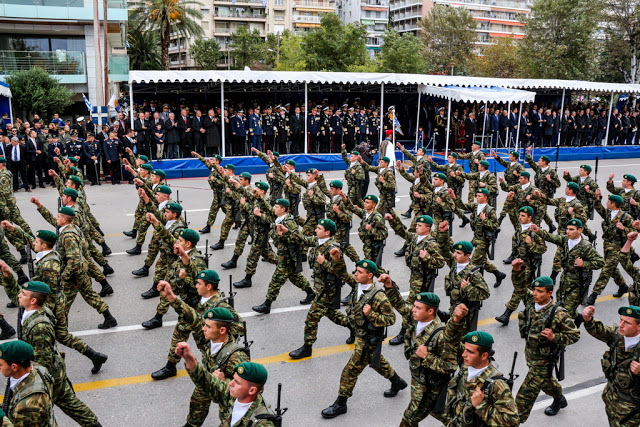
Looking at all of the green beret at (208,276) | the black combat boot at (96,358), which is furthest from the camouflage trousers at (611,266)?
the black combat boot at (96,358)

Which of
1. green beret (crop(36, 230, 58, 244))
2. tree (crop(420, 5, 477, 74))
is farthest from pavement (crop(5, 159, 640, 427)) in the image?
tree (crop(420, 5, 477, 74))

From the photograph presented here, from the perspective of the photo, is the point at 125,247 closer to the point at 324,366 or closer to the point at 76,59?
the point at 324,366

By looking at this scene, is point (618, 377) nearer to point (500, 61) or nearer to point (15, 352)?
point (15, 352)

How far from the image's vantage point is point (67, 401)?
5090 millimetres

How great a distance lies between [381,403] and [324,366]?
3.46ft

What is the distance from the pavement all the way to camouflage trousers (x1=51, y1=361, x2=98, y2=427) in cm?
74

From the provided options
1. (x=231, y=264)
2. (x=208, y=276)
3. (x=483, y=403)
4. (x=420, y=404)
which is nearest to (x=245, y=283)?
(x=231, y=264)

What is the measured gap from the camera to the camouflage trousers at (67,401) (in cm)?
502

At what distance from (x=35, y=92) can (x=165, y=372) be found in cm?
2485

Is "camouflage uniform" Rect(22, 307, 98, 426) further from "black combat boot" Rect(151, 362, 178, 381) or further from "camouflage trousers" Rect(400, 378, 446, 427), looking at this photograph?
"camouflage trousers" Rect(400, 378, 446, 427)

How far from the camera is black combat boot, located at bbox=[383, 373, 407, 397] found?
6434 mm

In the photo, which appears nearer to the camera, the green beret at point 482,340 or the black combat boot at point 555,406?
the green beret at point 482,340

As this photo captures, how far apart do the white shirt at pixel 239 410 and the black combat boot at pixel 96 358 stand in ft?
10.4

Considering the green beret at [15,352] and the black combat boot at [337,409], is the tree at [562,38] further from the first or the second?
the green beret at [15,352]
